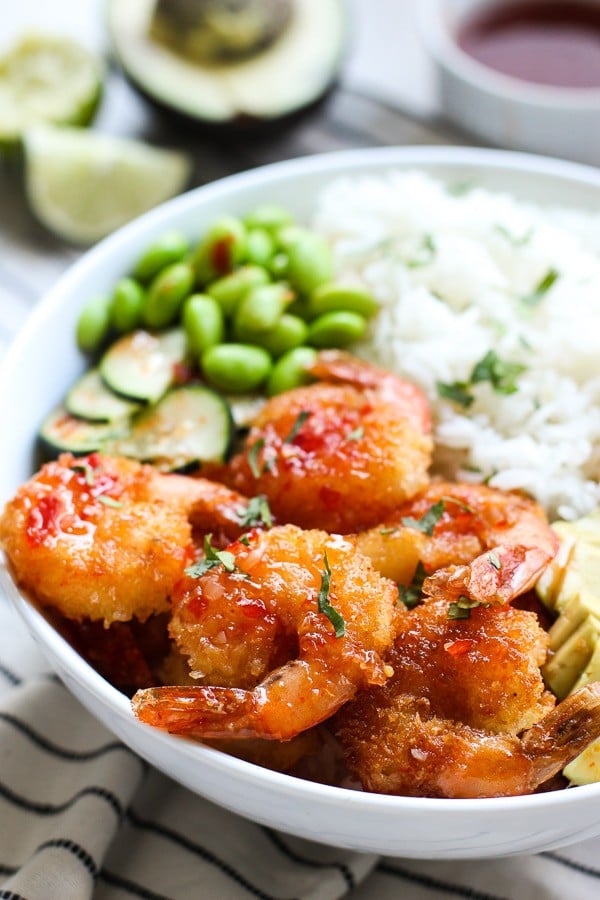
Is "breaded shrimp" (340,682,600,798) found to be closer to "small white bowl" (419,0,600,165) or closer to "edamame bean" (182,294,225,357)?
"edamame bean" (182,294,225,357)

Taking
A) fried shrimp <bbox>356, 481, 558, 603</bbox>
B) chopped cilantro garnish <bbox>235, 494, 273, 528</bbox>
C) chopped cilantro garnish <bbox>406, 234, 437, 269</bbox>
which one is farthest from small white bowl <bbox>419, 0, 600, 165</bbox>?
chopped cilantro garnish <bbox>235, 494, 273, 528</bbox>

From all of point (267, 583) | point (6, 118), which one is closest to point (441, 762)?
point (267, 583)

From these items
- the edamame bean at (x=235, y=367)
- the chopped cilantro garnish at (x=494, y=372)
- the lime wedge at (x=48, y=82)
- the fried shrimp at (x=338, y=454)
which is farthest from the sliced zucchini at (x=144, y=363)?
the lime wedge at (x=48, y=82)

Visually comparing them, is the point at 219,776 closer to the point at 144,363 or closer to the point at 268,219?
the point at 144,363

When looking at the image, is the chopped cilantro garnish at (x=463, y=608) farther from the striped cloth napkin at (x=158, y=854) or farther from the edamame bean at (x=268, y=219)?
the edamame bean at (x=268, y=219)

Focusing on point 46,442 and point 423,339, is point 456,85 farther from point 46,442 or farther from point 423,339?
point 46,442

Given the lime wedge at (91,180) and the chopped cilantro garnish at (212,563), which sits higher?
the chopped cilantro garnish at (212,563)
